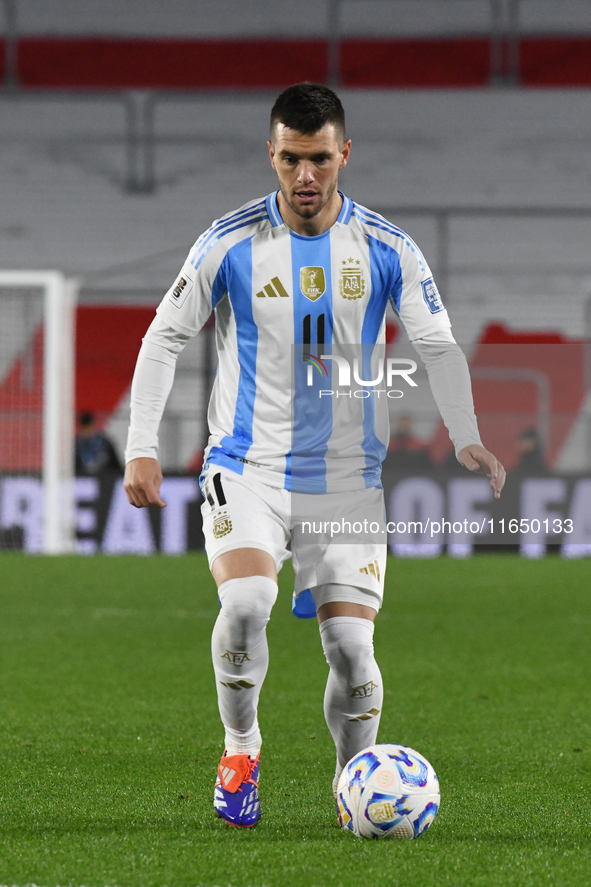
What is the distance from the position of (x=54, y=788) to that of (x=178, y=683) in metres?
2.12

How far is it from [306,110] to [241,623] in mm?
1378

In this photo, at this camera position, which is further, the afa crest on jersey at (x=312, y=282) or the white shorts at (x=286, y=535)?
the afa crest on jersey at (x=312, y=282)

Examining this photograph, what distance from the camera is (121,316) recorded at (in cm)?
1466

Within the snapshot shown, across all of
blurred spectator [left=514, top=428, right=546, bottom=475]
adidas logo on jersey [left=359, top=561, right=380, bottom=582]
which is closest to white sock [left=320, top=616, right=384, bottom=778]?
adidas logo on jersey [left=359, top=561, right=380, bottom=582]

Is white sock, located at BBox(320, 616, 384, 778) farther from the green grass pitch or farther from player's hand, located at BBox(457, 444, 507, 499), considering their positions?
player's hand, located at BBox(457, 444, 507, 499)

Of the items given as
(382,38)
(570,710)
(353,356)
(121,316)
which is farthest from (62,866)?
(382,38)

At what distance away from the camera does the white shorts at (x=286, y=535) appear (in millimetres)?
3281

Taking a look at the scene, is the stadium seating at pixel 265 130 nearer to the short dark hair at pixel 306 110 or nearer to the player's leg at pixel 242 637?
the short dark hair at pixel 306 110

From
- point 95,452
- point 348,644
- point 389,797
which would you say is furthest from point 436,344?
point 95,452

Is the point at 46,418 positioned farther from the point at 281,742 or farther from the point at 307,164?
the point at 307,164

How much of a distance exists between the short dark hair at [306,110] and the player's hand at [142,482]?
99 centimetres

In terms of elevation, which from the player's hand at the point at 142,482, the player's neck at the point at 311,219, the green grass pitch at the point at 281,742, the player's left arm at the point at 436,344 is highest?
the player's neck at the point at 311,219

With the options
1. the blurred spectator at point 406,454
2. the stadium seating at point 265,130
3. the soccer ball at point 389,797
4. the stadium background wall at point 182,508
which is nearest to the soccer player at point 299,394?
the soccer ball at point 389,797

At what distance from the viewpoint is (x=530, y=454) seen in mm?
12758
